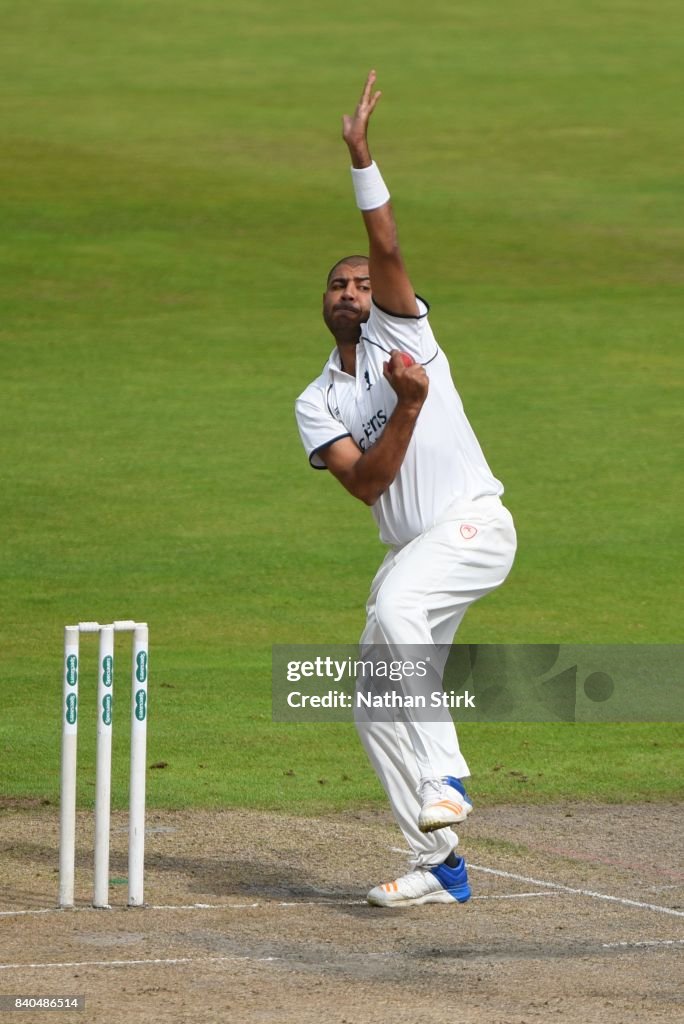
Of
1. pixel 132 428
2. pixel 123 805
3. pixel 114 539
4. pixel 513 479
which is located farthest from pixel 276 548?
pixel 123 805

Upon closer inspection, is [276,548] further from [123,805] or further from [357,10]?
[357,10]

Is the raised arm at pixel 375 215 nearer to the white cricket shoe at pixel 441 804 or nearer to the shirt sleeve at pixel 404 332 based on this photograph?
the shirt sleeve at pixel 404 332

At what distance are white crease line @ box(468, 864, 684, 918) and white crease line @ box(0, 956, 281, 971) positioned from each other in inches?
64.0

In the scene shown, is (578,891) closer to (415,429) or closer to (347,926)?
(347,926)

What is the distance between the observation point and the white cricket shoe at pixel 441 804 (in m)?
7.16

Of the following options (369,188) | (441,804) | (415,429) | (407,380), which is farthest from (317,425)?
(441,804)

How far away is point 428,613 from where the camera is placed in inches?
302

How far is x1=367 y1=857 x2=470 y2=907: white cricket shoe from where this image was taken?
767cm

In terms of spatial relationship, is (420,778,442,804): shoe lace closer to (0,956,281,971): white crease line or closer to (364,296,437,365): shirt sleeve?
(0,956,281,971): white crease line

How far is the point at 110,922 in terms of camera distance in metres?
7.30

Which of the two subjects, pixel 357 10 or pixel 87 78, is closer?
pixel 87 78

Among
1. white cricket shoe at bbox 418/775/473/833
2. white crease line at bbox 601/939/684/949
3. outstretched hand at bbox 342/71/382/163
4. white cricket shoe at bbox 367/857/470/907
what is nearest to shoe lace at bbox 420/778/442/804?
white cricket shoe at bbox 418/775/473/833

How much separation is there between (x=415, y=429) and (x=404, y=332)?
40 centimetres

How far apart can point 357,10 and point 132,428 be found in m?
28.8
